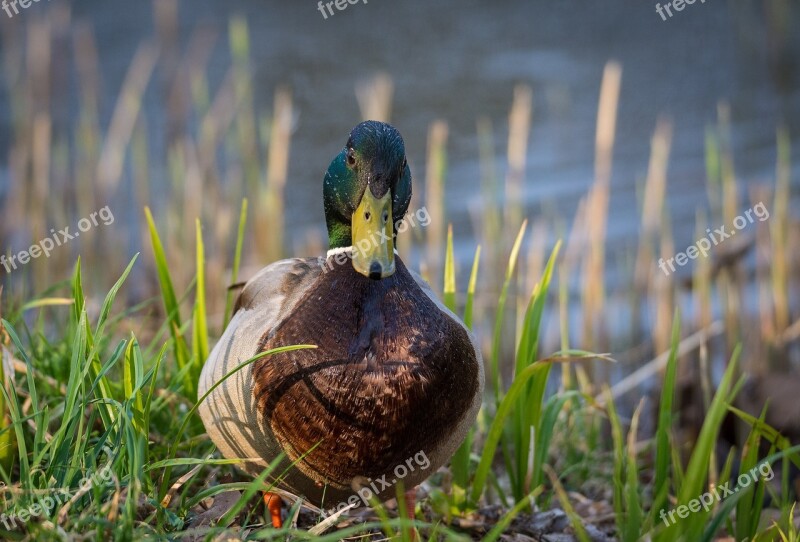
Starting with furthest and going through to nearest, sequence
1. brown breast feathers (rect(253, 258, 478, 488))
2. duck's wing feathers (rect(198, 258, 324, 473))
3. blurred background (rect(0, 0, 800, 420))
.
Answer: blurred background (rect(0, 0, 800, 420))
duck's wing feathers (rect(198, 258, 324, 473))
brown breast feathers (rect(253, 258, 478, 488))

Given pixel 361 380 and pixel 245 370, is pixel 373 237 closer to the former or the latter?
pixel 361 380

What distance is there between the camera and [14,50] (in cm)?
566

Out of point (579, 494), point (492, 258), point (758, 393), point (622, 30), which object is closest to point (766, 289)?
point (758, 393)

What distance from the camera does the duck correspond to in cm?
228

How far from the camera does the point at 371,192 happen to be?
7.90 feet

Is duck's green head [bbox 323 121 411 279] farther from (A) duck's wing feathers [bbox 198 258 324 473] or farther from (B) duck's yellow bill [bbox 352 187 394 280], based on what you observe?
(A) duck's wing feathers [bbox 198 258 324 473]

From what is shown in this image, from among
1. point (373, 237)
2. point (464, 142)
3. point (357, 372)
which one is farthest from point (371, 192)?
point (464, 142)

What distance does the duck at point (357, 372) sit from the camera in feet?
7.49

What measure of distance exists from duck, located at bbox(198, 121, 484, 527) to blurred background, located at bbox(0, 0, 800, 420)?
3.21ft

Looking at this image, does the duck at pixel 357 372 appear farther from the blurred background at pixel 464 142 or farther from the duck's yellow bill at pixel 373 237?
the blurred background at pixel 464 142

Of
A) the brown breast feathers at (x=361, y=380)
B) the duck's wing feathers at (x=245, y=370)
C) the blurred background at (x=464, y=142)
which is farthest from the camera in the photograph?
the blurred background at (x=464, y=142)

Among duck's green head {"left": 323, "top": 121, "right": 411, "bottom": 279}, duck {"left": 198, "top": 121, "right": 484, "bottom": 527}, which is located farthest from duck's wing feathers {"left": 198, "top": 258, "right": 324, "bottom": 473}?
duck's green head {"left": 323, "top": 121, "right": 411, "bottom": 279}

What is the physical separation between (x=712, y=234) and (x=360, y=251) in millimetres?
3757

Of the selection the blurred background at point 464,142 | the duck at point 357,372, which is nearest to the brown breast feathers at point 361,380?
the duck at point 357,372
